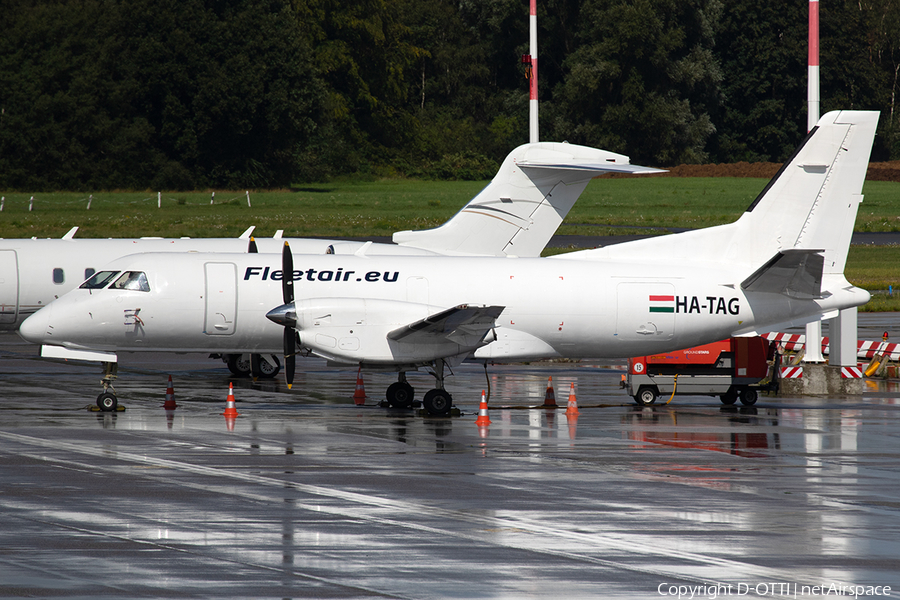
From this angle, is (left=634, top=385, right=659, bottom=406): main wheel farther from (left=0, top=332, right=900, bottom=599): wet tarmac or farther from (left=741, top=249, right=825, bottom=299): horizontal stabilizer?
(left=741, top=249, right=825, bottom=299): horizontal stabilizer

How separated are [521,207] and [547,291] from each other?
5487 mm

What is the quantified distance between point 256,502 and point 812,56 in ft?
53.4

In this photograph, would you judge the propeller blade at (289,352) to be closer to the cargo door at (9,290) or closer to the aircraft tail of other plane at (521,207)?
the aircraft tail of other plane at (521,207)

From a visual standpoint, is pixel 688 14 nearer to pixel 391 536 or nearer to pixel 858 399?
pixel 858 399

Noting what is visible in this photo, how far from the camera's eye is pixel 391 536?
11797mm

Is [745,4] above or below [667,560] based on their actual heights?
above

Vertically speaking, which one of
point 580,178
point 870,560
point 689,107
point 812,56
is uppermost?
point 689,107

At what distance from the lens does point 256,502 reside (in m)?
13.3

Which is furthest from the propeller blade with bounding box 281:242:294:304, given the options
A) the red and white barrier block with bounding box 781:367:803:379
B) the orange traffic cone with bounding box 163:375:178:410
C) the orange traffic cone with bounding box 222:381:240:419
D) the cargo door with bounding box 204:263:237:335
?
the red and white barrier block with bounding box 781:367:803:379

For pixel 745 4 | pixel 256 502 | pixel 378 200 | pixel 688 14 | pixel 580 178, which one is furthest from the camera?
pixel 745 4

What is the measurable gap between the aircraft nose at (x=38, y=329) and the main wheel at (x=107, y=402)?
1.69m

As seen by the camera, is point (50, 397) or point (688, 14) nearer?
point (50, 397)

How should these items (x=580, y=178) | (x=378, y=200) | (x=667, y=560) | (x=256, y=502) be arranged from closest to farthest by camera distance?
(x=667, y=560) < (x=256, y=502) < (x=580, y=178) < (x=378, y=200)

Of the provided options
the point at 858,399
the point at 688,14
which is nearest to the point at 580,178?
the point at 858,399
